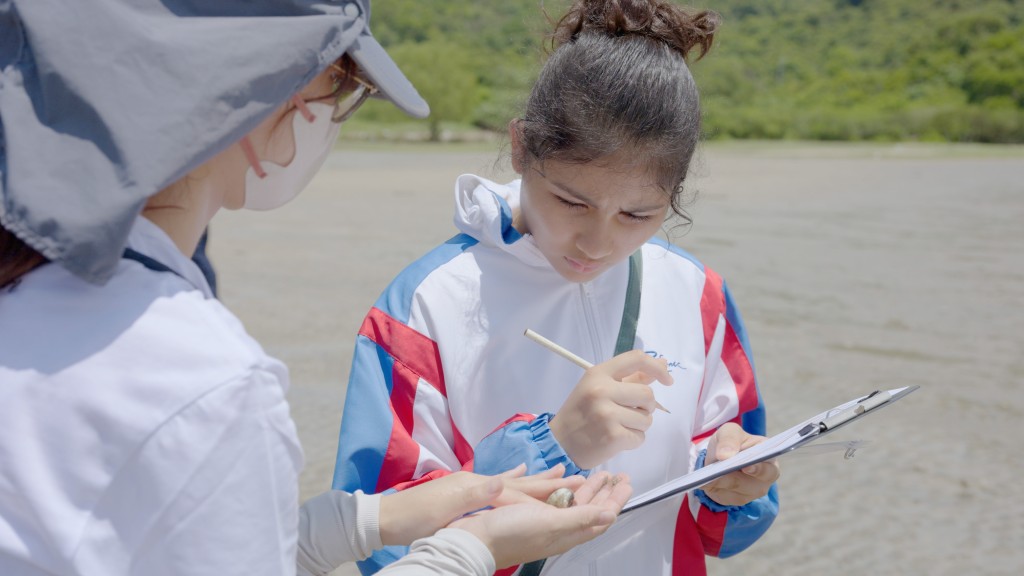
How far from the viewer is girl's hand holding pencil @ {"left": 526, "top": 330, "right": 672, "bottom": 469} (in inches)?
70.6

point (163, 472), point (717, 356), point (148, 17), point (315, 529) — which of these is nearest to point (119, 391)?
point (163, 472)

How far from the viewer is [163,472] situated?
1051 mm

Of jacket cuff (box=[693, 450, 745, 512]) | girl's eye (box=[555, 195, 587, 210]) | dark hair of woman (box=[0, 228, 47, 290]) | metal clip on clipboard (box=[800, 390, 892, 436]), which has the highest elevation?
dark hair of woman (box=[0, 228, 47, 290])

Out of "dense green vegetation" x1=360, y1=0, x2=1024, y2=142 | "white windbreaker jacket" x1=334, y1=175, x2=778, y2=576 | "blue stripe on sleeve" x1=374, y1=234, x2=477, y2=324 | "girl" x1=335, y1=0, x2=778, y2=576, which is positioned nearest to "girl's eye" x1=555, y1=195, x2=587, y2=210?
"girl" x1=335, y1=0, x2=778, y2=576

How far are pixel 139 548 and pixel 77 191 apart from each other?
37cm

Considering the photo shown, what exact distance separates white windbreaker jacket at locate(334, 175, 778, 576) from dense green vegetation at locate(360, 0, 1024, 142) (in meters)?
30.2

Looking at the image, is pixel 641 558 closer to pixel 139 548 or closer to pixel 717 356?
pixel 717 356

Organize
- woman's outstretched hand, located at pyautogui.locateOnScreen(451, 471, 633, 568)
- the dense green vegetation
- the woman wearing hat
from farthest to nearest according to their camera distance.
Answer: the dense green vegetation, woman's outstretched hand, located at pyautogui.locateOnScreen(451, 471, 633, 568), the woman wearing hat

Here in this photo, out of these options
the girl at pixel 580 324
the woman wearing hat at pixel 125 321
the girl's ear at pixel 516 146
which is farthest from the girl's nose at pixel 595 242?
the woman wearing hat at pixel 125 321

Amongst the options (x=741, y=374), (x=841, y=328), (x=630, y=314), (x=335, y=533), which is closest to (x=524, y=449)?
(x=335, y=533)

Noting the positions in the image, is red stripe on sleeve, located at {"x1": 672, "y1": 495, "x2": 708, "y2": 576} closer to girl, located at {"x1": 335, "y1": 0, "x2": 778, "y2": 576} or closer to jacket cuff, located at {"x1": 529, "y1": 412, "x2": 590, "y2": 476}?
girl, located at {"x1": 335, "y1": 0, "x2": 778, "y2": 576}

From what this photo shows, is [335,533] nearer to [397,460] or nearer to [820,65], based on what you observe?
[397,460]

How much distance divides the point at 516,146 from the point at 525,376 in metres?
0.51

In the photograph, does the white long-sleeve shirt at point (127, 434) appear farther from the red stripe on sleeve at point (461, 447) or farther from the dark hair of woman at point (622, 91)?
the dark hair of woman at point (622, 91)
